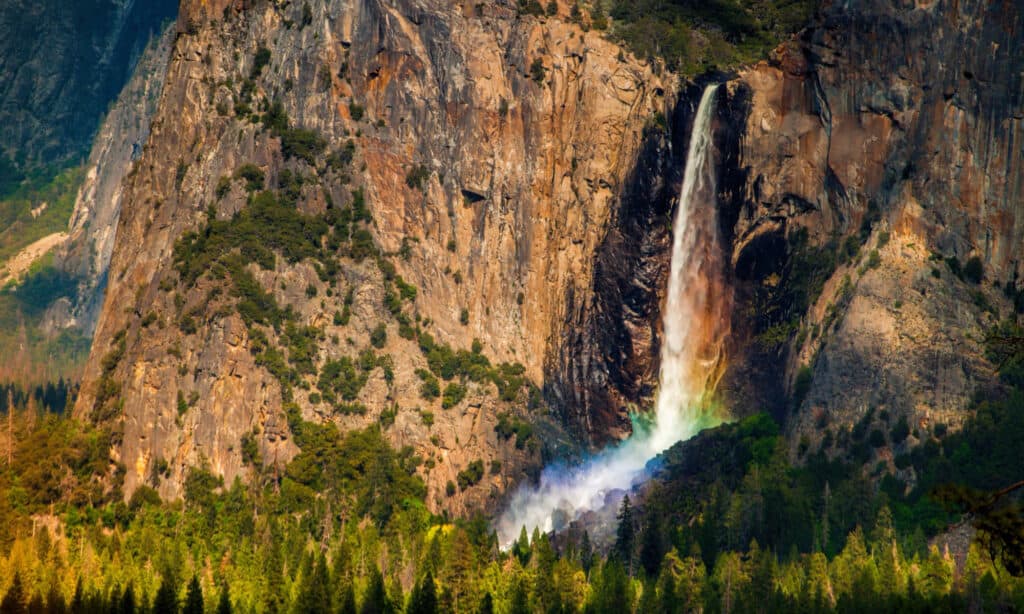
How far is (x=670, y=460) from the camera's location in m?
181

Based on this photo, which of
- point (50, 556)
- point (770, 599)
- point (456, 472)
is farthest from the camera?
point (456, 472)

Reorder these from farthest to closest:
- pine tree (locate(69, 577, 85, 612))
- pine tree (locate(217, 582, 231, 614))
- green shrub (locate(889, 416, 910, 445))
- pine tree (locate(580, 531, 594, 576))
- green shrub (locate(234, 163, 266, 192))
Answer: green shrub (locate(234, 163, 266, 192)) → green shrub (locate(889, 416, 910, 445)) → pine tree (locate(580, 531, 594, 576)) → pine tree (locate(69, 577, 85, 612)) → pine tree (locate(217, 582, 231, 614))

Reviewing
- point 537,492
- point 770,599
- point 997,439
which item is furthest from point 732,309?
point 770,599

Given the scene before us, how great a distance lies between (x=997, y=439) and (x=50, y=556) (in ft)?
294

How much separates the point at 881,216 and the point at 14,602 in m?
99.9

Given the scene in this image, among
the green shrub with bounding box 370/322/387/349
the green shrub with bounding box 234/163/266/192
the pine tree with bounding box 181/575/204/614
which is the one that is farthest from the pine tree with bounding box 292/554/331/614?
the green shrub with bounding box 234/163/266/192

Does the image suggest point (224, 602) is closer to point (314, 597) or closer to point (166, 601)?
point (166, 601)

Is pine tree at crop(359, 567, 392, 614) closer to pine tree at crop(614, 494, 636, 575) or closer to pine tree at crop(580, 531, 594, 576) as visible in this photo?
pine tree at crop(580, 531, 594, 576)

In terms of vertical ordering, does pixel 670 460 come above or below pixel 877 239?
below

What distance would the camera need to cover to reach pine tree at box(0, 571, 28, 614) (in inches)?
5344

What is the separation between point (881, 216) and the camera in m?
183

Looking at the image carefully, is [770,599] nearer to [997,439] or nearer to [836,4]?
[997,439]

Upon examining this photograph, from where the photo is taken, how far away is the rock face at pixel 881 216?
6801 inches

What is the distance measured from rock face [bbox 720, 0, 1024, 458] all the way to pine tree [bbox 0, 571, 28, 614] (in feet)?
265
